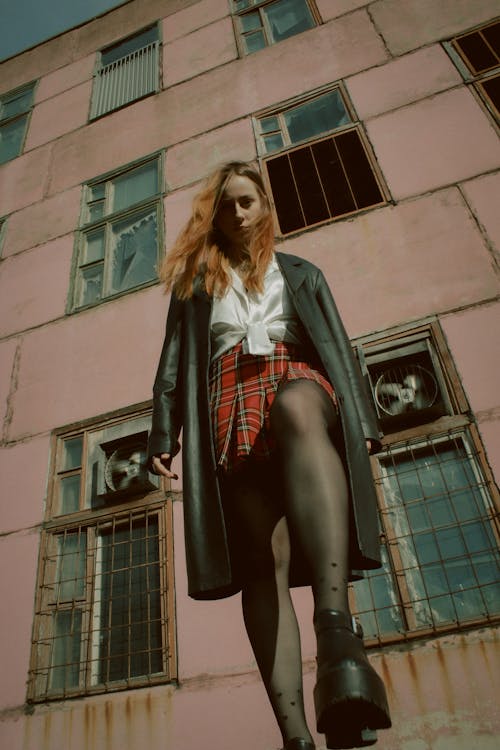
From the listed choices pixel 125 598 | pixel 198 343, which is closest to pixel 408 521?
pixel 125 598

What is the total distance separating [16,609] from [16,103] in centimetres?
890

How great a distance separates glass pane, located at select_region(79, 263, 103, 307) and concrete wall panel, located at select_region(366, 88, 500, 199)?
3.55m

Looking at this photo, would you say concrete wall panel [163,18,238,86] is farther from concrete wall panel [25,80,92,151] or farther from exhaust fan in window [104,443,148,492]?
exhaust fan in window [104,443,148,492]

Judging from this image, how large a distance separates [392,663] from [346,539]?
8.65ft

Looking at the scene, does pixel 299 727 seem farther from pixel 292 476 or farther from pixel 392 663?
pixel 392 663

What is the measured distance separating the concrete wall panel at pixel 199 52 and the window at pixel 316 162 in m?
1.72

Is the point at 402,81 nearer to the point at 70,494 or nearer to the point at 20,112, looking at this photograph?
the point at 70,494

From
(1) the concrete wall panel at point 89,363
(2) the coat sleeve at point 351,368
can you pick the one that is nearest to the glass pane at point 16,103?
(1) the concrete wall panel at point 89,363

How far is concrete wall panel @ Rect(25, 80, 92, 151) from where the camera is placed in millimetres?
8484

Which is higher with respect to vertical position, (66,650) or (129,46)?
(129,46)

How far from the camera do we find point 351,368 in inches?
75.2

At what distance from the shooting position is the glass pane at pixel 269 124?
22.3 feet

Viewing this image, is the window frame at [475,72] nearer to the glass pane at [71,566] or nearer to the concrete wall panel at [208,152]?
the concrete wall panel at [208,152]

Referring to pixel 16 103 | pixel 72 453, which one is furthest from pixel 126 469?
pixel 16 103
